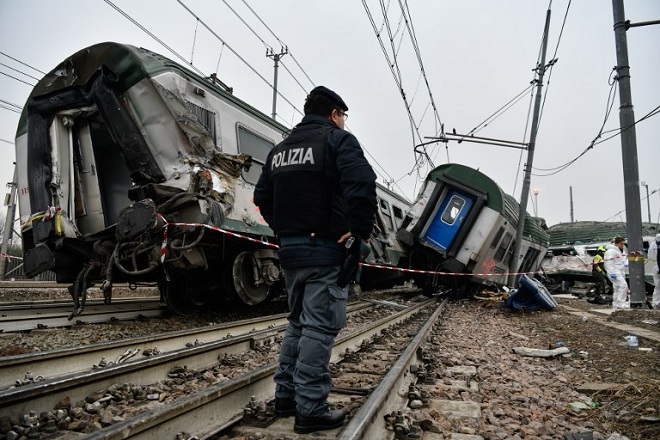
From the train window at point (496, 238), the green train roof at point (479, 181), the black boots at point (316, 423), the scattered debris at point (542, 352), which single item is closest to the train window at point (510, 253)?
the green train roof at point (479, 181)

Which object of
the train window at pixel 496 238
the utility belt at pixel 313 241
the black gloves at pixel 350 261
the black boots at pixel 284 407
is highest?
the train window at pixel 496 238

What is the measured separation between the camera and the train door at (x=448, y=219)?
10.9 meters

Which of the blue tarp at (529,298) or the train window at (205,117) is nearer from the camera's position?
the train window at (205,117)

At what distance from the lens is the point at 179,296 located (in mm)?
7074

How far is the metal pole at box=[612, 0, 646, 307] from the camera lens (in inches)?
356

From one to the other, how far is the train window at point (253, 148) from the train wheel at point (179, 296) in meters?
2.15

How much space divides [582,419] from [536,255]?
13.7 meters

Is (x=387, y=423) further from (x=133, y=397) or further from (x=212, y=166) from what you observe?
(x=212, y=166)

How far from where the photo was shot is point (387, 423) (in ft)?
7.79

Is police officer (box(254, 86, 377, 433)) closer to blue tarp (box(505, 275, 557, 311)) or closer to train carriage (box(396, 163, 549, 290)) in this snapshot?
blue tarp (box(505, 275, 557, 311))

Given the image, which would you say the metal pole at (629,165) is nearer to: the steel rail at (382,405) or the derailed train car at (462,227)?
the derailed train car at (462,227)

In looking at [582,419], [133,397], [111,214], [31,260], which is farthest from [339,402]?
[111,214]

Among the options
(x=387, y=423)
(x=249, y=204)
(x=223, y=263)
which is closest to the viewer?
(x=387, y=423)

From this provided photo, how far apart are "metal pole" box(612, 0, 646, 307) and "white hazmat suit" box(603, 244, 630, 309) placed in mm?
1322
